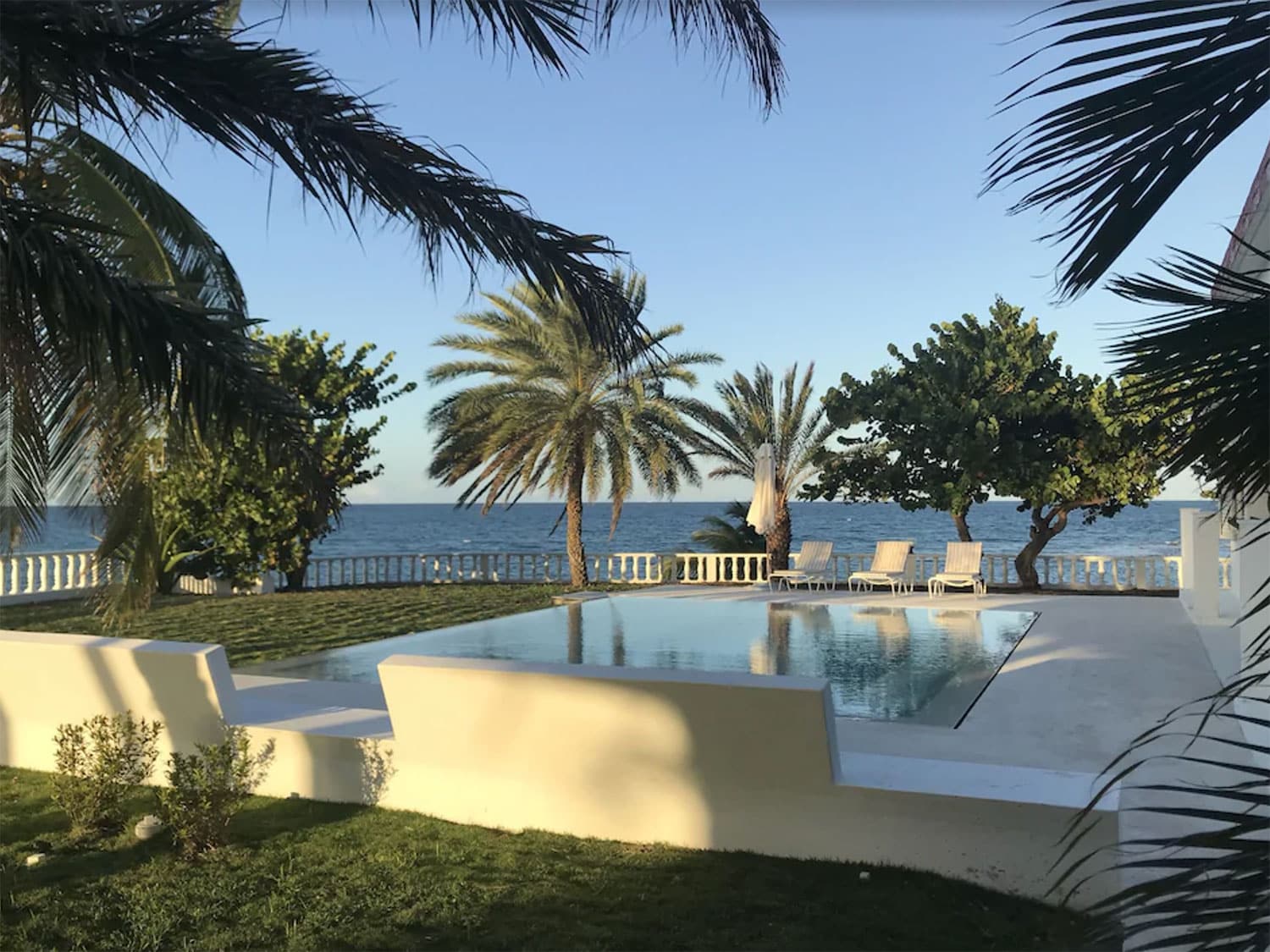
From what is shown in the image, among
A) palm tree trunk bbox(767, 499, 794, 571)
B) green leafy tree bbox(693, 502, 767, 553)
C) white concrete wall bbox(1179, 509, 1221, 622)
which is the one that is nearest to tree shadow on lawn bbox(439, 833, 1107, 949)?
white concrete wall bbox(1179, 509, 1221, 622)

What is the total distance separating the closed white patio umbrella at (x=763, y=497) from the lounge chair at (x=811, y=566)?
756mm

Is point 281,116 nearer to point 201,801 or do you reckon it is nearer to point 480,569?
point 201,801

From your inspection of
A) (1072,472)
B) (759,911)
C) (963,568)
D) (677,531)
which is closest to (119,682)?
(759,911)

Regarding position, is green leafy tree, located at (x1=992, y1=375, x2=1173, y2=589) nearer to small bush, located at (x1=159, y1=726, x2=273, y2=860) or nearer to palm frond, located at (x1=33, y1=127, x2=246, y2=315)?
palm frond, located at (x1=33, y1=127, x2=246, y2=315)

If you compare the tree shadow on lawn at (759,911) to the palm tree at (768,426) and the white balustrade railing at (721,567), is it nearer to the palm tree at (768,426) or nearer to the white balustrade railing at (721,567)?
the white balustrade railing at (721,567)

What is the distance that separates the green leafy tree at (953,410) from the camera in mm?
15414

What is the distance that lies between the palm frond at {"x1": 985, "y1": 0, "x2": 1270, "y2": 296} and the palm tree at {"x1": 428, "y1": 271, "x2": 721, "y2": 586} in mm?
14977

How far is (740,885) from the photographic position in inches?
148

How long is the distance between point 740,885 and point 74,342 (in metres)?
3.21

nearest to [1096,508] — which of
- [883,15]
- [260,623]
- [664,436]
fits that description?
[664,436]

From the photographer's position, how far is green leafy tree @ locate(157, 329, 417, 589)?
14109mm

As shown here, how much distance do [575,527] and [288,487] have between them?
6017 mm

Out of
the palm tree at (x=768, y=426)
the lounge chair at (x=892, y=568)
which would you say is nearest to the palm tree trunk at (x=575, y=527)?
the palm tree at (x=768, y=426)

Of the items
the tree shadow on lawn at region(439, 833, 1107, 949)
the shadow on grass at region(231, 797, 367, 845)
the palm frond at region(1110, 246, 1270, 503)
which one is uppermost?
the palm frond at region(1110, 246, 1270, 503)
